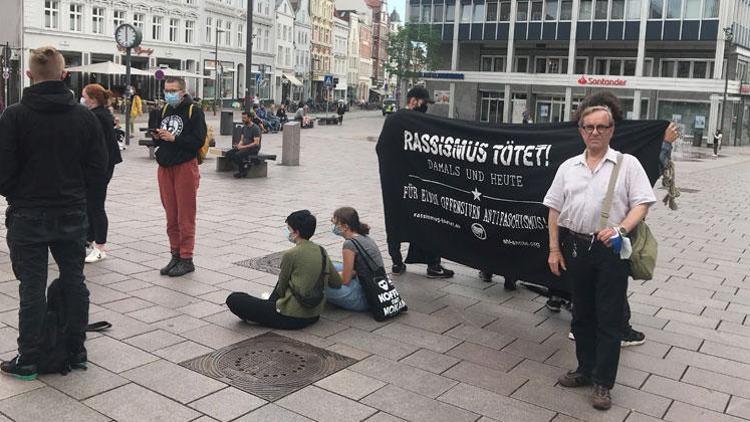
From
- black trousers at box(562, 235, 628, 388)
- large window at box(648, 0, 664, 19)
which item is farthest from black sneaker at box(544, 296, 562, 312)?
large window at box(648, 0, 664, 19)

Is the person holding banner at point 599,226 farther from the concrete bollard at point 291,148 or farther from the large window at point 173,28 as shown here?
the large window at point 173,28

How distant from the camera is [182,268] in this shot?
729cm

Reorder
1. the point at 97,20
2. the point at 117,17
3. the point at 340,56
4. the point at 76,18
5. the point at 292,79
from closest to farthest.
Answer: the point at 76,18 < the point at 97,20 < the point at 117,17 < the point at 292,79 < the point at 340,56

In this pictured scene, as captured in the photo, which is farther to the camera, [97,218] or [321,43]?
[321,43]

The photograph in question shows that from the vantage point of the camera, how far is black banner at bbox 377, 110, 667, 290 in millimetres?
5820

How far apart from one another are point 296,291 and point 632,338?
2605 mm

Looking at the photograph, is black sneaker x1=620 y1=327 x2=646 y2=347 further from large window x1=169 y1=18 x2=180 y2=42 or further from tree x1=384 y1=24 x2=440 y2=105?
tree x1=384 y1=24 x2=440 y2=105

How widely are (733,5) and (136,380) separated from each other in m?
52.1

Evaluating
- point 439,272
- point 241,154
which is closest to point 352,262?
point 439,272

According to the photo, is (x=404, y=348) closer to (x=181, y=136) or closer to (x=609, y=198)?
(x=609, y=198)

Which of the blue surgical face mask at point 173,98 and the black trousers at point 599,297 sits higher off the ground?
the blue surgical face mask at point 173,98

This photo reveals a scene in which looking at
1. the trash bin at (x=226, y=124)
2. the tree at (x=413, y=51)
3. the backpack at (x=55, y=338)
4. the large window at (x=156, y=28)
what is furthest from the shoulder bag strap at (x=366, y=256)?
the tree at (x=413, y=51)

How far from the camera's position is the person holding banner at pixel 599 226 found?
440 cm

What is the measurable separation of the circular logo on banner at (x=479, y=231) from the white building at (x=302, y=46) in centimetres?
7623
